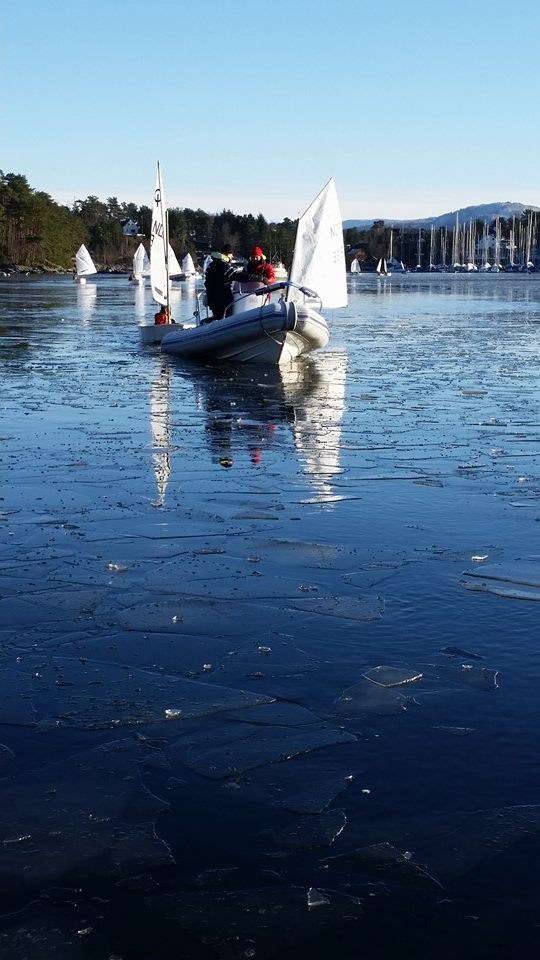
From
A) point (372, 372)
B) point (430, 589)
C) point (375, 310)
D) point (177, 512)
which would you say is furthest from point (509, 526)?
point (375, 310)

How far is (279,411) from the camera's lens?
1455 centimetres

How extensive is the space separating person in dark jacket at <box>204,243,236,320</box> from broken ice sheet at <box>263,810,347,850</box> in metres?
17.5

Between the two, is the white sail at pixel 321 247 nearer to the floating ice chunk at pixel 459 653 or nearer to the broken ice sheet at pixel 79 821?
the floating ice chunk at pixel 459 653

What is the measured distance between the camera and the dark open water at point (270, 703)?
335 cm

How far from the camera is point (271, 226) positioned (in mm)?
154625

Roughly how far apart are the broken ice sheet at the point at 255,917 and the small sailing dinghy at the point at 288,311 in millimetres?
16670

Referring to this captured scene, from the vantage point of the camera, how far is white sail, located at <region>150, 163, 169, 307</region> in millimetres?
27516

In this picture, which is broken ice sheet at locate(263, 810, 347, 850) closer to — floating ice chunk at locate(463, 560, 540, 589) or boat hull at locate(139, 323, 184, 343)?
floating ice chunk at locate(463, 560, 540, 589)

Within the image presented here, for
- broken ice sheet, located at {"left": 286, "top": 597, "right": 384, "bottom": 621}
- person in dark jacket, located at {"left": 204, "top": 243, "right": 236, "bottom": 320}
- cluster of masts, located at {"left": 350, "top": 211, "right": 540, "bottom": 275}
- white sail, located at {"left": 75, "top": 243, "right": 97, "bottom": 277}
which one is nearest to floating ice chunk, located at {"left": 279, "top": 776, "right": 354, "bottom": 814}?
broken ice sheet, located at {"left": 286, "top": 597, "right": 384, "bottom": 621}

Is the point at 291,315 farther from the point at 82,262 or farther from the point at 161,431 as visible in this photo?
the point at 82,262

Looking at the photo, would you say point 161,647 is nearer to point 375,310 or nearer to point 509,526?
point 509,526

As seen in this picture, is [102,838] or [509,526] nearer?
[102,838]

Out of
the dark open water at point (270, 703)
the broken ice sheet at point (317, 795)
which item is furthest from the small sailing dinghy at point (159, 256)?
the broken ice sheet at point (317, 795)

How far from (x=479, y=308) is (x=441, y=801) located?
149ft
